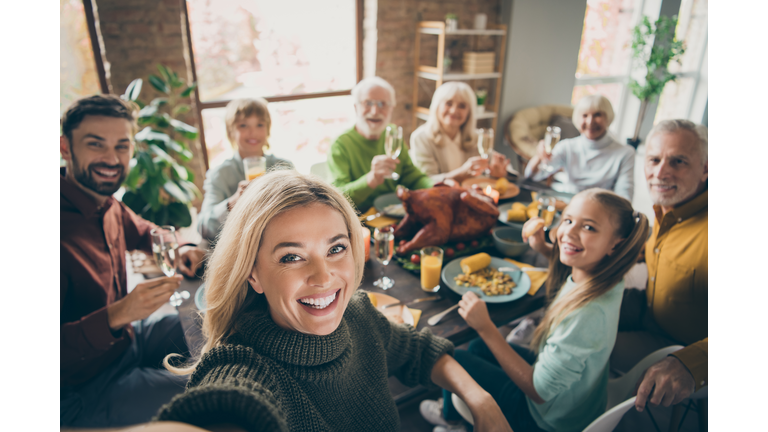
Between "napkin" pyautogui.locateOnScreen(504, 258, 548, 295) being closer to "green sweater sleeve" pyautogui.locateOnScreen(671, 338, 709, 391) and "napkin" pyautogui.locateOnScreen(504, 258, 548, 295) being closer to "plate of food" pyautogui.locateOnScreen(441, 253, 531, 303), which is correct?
"plate of food" pyautogui.locateOnScreen(441, 253, 531, 303)

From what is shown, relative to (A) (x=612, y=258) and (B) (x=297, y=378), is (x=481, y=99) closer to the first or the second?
(A) (x=612, y=258)

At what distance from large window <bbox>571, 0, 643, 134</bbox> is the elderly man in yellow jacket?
342 centimetres

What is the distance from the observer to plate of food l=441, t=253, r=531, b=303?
1435 mm

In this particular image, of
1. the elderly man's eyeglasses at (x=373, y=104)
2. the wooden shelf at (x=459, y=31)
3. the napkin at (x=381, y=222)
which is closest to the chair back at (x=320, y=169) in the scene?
the elderly man's eyeglasses at (x=373, y=104)

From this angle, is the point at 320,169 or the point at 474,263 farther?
the point at 320,169

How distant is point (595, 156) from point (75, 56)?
4.02 meters

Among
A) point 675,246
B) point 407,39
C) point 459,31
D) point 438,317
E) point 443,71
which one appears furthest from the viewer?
point 407,39

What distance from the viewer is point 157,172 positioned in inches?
102

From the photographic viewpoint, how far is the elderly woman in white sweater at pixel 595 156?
2.72 metres

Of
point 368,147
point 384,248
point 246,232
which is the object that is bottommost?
point 384,248

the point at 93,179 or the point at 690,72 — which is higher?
the point at 690,72

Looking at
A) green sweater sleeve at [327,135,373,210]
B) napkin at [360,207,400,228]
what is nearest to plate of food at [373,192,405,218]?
napkin at [360,207,400,228]

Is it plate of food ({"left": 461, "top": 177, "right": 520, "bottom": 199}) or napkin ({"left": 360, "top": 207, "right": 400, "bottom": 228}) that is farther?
plate of food ({"left": 461, "top": 177, "right": 520, "bottom": 199})

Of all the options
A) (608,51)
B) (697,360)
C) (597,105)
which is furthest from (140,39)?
(608,51)
